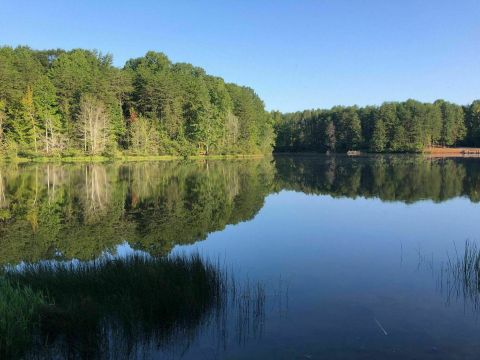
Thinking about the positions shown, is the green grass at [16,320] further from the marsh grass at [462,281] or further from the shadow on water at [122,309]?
the marsh grass at [462,281]

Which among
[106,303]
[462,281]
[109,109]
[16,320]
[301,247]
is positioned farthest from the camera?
[109,109]

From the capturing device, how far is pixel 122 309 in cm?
695

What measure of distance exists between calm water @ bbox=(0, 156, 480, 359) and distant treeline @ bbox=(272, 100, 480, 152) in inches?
3452

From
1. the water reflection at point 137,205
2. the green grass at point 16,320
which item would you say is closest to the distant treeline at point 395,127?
the water reflection at point 137,205

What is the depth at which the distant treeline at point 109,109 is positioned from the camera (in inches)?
2384

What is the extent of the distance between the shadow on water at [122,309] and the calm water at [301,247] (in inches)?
7.9

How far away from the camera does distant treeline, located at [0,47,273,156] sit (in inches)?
2384

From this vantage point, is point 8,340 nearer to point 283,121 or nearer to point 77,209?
point 77,209

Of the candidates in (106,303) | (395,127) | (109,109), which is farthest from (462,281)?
(395,127)

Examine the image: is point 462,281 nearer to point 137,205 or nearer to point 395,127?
point 137,205

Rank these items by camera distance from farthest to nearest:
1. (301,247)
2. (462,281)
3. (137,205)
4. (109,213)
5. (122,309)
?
(137,205) → (109,213) → (301,247) → (462,281) → (122,309)

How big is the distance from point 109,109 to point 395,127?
7974 centimetres

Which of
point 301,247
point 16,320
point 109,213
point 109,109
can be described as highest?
point 109,109

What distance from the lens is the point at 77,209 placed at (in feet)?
68.0
